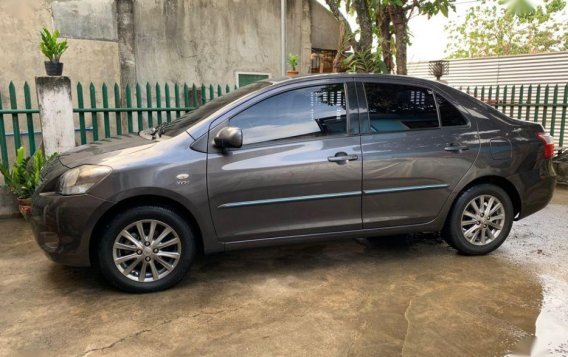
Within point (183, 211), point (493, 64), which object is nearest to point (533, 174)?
point (183, 211)

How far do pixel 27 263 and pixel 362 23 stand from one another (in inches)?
284

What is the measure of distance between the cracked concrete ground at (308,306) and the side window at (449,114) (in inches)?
49.4

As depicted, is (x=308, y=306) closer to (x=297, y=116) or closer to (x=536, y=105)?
(x=297, y=116)

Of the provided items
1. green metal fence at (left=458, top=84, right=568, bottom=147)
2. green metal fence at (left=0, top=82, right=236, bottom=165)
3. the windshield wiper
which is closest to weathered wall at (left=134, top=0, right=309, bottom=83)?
green metal fence at (left=0, top=82, right=236, bottom=165)

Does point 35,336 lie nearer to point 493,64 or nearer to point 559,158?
point 559,158

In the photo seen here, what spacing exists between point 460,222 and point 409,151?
86cm

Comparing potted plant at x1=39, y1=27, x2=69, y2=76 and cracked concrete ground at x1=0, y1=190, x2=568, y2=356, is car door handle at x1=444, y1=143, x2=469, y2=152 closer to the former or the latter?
cracked concrete ground at x1=0, y1=190, x2=568, y2=356

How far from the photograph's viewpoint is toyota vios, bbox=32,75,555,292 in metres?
3.40

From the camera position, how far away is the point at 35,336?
295cm

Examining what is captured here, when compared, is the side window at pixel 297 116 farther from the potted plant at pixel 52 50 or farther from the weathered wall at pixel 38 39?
the weathered wall at pixel 38 39

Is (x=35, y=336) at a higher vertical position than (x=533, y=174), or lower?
lower

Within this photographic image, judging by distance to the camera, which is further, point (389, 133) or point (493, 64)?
point (493, 64)

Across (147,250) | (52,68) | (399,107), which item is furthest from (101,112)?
(399,107)

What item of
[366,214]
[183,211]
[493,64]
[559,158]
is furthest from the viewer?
[493,64]
